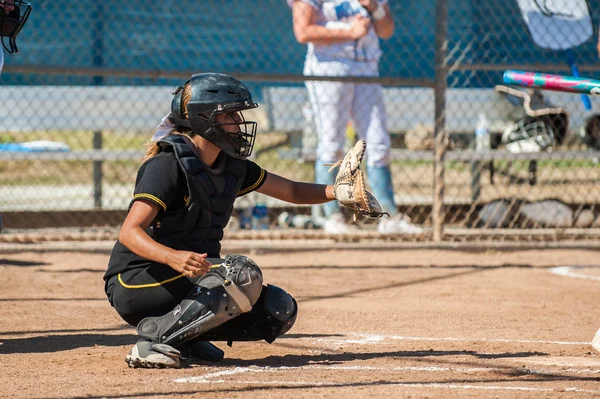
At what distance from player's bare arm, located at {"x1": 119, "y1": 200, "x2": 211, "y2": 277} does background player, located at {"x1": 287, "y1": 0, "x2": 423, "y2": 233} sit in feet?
12.6

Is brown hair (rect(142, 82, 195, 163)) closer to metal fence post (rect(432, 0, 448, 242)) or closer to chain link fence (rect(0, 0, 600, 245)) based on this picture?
chain link fence (rect(0, 0, 600, 245))

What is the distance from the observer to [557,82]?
4152 millimetres

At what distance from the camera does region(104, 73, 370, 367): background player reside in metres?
3.58

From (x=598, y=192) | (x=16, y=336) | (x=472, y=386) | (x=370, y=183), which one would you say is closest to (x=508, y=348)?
(x=472, y=386)

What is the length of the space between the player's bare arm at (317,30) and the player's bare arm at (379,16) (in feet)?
0.27

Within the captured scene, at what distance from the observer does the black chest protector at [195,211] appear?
3.71 meters

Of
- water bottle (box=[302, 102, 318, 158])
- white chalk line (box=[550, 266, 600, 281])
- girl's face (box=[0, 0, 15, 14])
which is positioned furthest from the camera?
water bottle (box=[302, 102, 318, 158])

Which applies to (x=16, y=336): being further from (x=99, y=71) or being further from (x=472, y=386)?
(x=99, y=71)

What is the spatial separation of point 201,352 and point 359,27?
159 inches

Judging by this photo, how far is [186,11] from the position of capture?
8672mm

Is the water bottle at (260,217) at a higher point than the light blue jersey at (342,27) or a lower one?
lower

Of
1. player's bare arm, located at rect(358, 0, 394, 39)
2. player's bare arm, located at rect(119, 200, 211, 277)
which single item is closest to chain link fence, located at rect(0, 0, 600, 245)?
player's bare arm, located at rect(358, 0, 394, 39)

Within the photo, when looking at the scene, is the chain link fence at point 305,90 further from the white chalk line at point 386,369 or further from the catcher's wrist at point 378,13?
the white chalk line at point 386,369

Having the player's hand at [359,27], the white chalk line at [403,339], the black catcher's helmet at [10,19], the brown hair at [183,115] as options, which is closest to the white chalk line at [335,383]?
the white chalk line at [403,339]
